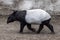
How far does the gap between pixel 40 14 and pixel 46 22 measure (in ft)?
1.23

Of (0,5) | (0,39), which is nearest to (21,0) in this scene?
(0,5)

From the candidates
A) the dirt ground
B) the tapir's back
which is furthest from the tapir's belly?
the dirt ground

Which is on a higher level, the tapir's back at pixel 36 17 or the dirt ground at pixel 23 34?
the tapir's back at pixel 36 17

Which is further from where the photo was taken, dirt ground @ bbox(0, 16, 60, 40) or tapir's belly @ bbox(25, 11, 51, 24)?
tapir's belly @ bbox(25, 11, 51, 24)

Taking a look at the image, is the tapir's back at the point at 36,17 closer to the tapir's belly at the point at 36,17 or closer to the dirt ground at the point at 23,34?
the tapir's belly at the point at 36,17

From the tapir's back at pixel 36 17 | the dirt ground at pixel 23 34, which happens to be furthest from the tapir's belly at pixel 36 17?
the dirt ground at pixel 23 34

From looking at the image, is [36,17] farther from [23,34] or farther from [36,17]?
[23,34]

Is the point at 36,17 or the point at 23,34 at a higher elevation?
the point at 36,17

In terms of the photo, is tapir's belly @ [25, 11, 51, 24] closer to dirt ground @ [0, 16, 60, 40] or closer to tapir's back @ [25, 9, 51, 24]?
tapir's back @ [25, 9, 51, 24]

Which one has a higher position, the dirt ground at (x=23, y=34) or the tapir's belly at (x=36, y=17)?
the tapir's belly at (x=36, y=17)

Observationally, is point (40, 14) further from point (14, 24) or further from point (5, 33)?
point (14, 24)

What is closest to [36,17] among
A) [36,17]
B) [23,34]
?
[36,17]

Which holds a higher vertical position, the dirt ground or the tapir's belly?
the tapir's belly

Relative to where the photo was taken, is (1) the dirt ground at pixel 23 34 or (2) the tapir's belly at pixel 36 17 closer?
(1) the dirt ground at pixel 23 34
